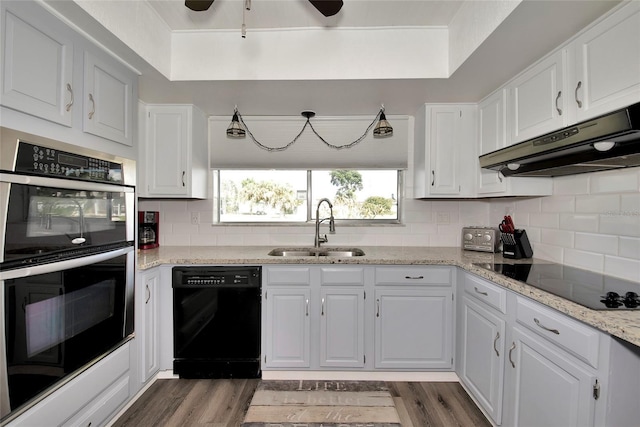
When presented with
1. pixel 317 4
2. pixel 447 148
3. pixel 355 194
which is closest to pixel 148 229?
pixel 355 194

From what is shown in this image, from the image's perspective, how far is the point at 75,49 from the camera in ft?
4.99

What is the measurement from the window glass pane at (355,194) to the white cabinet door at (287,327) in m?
1.00

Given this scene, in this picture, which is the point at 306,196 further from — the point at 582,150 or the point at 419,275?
the point at 582,150

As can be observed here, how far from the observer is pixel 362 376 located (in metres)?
2.30

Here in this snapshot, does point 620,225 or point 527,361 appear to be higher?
point 620,225

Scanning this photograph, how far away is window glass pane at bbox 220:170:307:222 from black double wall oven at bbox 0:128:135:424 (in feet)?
4.13

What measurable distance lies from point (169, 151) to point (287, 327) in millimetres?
1764

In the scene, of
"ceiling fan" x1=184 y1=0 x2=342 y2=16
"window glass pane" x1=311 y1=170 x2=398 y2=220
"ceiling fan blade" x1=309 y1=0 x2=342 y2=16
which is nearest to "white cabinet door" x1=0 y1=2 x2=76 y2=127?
"ceiling fan" x1=184 y1=0 x2=342 y2=16

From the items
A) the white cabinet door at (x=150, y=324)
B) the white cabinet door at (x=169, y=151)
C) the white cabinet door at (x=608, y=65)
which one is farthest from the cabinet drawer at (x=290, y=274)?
→ the white cabinet door at (x=608, y=65)

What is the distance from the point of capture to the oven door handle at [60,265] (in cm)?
116

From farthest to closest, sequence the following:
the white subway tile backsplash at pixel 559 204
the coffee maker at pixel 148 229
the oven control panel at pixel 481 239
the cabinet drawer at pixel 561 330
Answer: the coffee maker at pixel 148 229 < the oven control panel at pixel 481 239 < the white subway tile backsplash at pixel 559 204 < the cabinet drawer at pixel 561 330

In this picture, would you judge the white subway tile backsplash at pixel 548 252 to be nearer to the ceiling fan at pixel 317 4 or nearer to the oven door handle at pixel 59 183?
the ceiling fan at pixel 317 4

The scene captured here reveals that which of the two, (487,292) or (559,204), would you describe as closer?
(487,292)

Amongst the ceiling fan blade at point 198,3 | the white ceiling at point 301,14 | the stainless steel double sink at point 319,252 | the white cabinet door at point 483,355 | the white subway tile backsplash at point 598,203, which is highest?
the white ceiling at point 301,14
